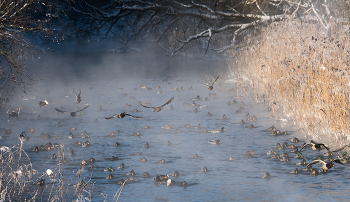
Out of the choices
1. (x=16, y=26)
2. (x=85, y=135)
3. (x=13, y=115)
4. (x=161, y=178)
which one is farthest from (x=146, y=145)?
(x=13, y=115)

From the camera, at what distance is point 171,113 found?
1190cm

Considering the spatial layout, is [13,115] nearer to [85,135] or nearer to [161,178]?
[85,135]

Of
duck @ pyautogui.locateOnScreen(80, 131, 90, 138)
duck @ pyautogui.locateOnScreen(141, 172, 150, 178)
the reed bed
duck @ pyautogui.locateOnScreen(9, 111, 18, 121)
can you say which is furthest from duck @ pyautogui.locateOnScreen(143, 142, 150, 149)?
duck @ pyautogui.locateOnScreen(9, 111, 18, 121)

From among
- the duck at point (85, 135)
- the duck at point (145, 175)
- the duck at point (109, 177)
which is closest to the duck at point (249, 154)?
the duck at point (145, 175)

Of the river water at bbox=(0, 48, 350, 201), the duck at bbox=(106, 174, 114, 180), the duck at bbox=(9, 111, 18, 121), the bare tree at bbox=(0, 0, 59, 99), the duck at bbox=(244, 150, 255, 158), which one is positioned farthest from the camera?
the duck at bbox=(9, 111, 18, 121)

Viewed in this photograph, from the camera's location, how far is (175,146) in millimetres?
8539

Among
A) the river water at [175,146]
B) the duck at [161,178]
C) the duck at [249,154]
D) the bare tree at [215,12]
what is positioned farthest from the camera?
the bare tree at [215,12]

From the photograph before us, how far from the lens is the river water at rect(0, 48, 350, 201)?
609 centimetres

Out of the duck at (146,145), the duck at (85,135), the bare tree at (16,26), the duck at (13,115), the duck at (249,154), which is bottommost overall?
the duck at (249,154)

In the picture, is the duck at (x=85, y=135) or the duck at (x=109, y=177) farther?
the duck at (x=85, y=135)

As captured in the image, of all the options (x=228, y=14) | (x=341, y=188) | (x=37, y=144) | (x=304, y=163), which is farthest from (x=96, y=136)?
(x=228, y=14)

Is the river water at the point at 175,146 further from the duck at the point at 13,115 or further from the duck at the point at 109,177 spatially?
the duck at the point at 13,115

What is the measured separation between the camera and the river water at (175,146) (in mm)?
6086

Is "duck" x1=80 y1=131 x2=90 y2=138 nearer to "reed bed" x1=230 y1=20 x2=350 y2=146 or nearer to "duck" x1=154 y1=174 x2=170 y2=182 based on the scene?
"duck" x1=154 y1=174 x2=170 y2=182
